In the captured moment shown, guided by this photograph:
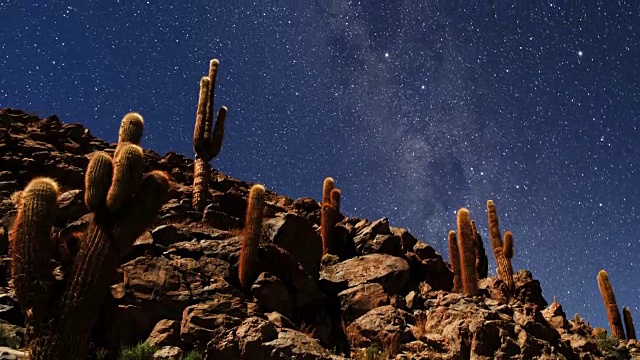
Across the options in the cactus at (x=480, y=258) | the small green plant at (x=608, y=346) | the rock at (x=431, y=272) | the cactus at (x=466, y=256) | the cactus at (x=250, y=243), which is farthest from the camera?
the cactus at (x=480, y=258)

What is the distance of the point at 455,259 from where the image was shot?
738 inches

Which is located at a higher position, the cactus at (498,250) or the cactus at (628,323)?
the cactus at (498,250)

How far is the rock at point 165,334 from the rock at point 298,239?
5105 millimetres

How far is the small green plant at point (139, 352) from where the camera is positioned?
9289 mm

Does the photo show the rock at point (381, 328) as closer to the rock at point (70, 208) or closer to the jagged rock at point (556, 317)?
the jagged rock at point (556, 317)

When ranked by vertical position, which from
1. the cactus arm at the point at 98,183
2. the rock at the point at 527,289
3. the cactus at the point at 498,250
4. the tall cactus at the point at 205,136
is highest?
the tall cactus at the point at 205,136

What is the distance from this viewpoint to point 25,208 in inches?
367

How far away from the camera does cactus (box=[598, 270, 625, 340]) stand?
2131 centimetres

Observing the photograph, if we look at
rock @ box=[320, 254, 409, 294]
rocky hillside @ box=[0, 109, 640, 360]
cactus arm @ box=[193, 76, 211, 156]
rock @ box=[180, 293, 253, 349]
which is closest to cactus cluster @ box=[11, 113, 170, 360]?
rocky hillside @ box=[0, 109, 640, 360]

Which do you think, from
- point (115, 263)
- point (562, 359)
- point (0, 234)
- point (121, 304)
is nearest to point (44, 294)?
point (115, 263)

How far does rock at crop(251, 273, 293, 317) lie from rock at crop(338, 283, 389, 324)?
201cm

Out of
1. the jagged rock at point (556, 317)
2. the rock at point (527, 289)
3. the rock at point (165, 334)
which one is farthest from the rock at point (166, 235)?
the rock at point (527, 289)

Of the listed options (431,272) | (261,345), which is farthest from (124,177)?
(431,272)

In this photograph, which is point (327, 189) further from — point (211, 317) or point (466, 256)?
point (211, 317)
